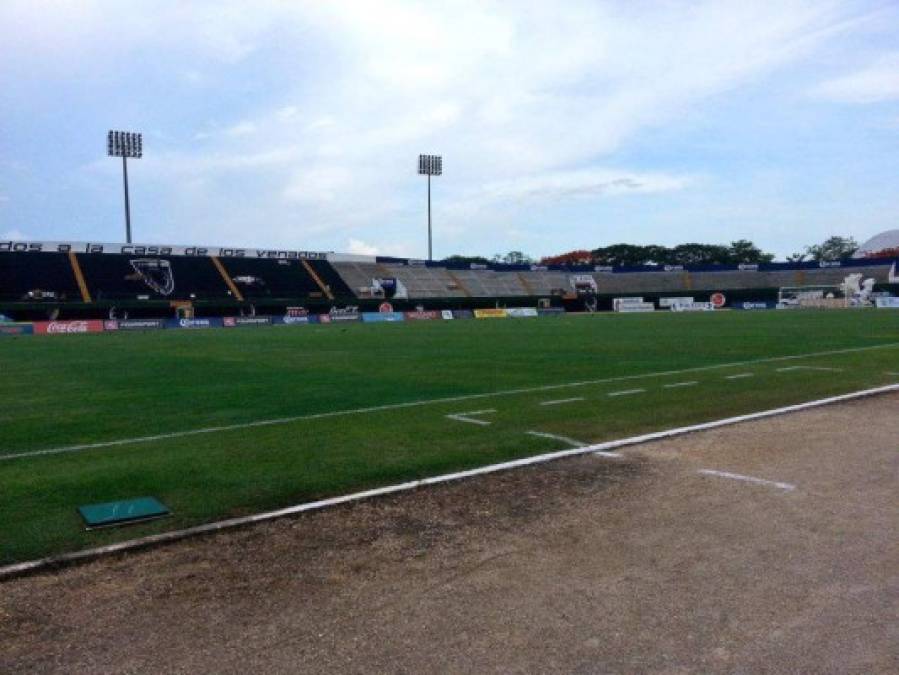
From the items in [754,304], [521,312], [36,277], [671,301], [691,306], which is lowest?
[521,312]

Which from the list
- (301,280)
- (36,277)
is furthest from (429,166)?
(36,277)

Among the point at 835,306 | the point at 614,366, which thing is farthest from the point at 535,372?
the point at 835,306

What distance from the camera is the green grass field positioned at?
6.46 meters

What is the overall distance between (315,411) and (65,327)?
39013 millimetres

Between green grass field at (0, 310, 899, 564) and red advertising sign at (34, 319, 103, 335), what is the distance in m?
22.5

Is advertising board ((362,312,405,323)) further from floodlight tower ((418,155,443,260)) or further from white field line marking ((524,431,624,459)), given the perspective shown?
white field line marking ((524,431,624,459))

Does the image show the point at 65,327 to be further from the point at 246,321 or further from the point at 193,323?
the point at 246,321

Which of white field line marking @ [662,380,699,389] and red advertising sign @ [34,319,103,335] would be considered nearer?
white field line marking @ [662,380,699,389]

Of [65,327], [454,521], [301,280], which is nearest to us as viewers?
[454,521]

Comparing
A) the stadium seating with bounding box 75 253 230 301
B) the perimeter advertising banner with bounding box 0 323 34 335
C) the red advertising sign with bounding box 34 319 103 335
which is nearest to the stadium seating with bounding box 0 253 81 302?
the stadium seating with bounding box 75 253 230 301

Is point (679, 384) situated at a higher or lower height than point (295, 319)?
lower

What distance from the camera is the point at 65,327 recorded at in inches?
1721

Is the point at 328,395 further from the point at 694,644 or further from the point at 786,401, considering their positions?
the point at 694,644

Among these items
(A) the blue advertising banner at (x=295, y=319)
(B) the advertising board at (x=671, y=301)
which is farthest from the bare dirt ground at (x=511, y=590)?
(B) the advertising board at (x=671, y=301)
